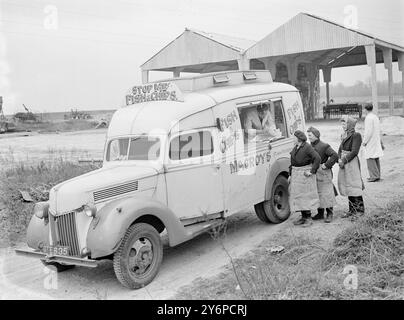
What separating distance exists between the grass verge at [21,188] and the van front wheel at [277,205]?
15.2ft

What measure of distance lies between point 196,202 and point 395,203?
9.55 feet

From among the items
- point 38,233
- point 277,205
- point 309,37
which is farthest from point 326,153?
point 309,37

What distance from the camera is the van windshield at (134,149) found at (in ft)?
23.1

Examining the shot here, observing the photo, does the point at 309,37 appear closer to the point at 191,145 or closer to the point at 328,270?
the point at 191,145

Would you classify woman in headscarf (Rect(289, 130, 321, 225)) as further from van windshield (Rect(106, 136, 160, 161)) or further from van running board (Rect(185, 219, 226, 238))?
van windshield (Rect(106, 136, 160, 161))

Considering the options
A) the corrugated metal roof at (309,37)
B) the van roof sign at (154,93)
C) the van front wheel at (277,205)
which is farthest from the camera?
the corrugated metal roof at (309,37)

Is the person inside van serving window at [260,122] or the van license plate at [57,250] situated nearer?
the van license plate at [57,250]

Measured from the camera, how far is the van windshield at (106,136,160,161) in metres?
7.04

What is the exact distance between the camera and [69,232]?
630cm

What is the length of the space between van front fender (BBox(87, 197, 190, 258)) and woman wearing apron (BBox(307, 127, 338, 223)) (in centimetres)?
319

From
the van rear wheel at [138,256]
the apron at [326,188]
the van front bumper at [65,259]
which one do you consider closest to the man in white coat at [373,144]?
the apron at [326,188]

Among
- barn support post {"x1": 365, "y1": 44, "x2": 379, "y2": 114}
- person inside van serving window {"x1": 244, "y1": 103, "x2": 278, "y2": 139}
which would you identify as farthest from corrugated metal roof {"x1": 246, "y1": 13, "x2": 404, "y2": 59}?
person inside van serving window {"x1": 244, "y1": 103, "x2": 278, "y2": 139}

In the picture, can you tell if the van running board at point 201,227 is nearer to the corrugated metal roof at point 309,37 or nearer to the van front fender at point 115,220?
the van front fender at point 115,220
